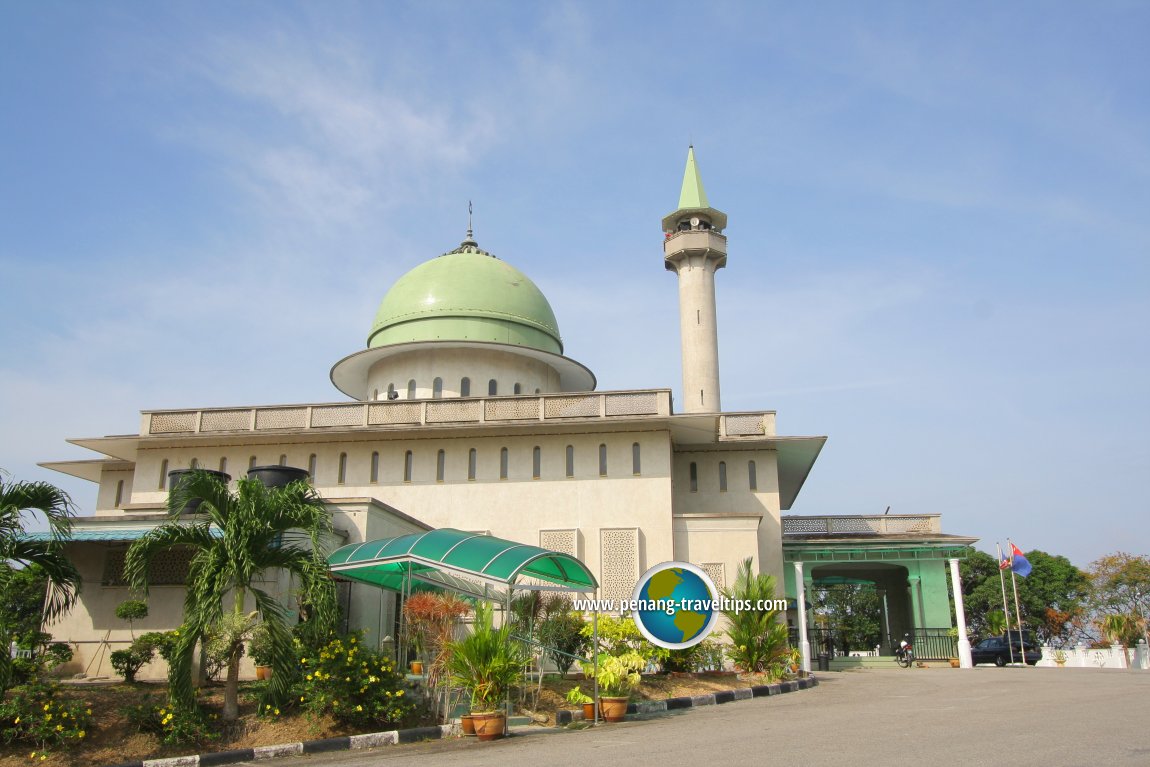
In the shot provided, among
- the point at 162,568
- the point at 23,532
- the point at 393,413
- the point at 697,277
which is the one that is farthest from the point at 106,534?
the point at 697,277

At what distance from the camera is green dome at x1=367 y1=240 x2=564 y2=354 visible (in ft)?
110

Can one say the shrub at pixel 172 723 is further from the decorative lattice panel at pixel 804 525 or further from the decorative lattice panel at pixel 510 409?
the decorative lattice panel at pixel 804 525

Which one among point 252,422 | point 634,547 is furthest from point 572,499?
point 252,422

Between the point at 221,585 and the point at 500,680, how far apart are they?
3.97 metres

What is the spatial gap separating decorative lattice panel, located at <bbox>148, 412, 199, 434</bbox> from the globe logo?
1769cm

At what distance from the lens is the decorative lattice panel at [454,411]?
92.1ft

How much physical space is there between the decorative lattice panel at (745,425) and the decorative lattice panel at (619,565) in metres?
5.30

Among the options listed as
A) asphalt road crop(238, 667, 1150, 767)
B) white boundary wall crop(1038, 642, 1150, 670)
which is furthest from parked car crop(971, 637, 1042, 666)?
asphalt road crop(238, 667, 1150, 767)

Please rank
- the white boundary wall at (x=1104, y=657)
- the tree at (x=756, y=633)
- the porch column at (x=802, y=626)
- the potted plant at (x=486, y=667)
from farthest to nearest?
the white boundary wall at (x=1104, y=657), the porch column at (x=802, y=626), the tree at (x=756, y=633), the potted plant at (x=486, y=667)

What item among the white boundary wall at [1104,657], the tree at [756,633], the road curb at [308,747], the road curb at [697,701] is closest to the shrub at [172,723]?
the road curb at [308,747]

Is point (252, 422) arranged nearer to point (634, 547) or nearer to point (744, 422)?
point (634, 547)

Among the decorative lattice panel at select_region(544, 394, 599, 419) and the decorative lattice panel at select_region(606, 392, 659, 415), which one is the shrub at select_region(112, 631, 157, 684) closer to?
the decorative lattice panel at select_region(544, 394, 599, 419)

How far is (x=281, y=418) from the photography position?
93.6 feet

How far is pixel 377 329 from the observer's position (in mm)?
35219
